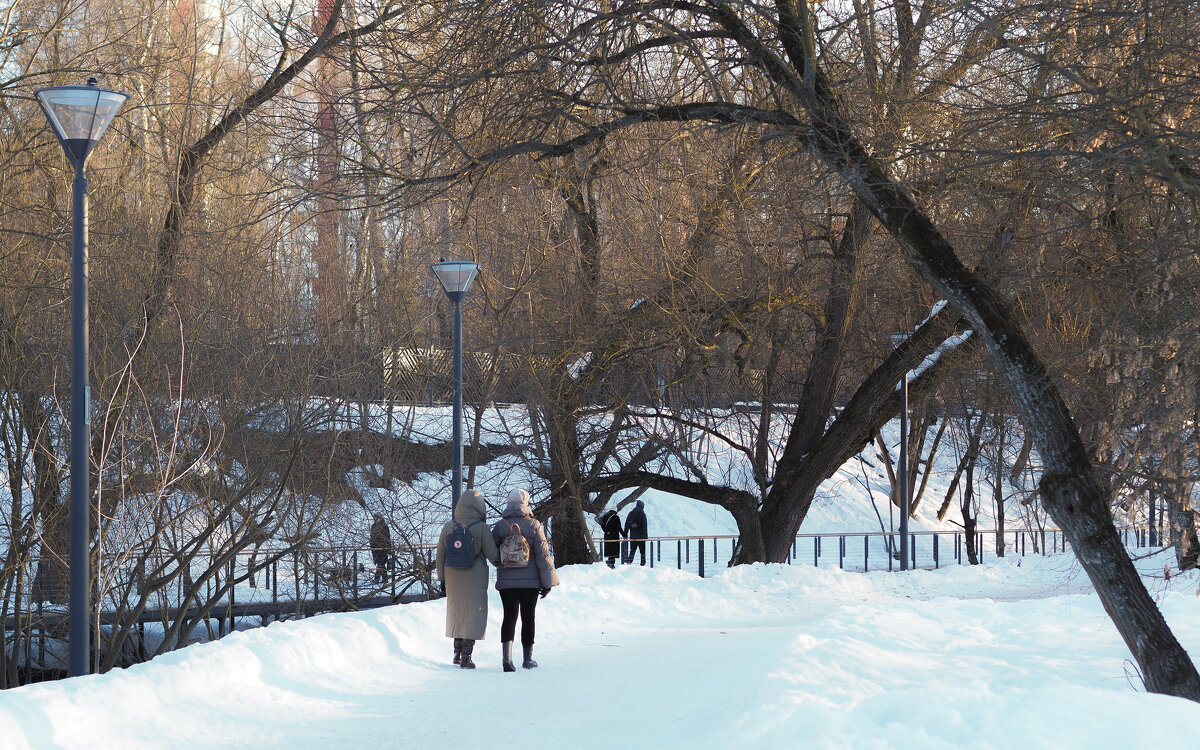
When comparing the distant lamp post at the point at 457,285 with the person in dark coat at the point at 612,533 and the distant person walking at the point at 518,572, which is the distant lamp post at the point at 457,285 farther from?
the person in dark coat at the point at 612,533

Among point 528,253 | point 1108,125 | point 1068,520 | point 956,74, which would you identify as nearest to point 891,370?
point 528,253

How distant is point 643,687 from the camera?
9164 mm

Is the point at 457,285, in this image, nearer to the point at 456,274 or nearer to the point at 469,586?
the point at 456,274

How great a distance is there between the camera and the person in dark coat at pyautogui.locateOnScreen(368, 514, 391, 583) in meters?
19.4

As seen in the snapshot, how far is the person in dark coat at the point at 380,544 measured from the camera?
763 inches

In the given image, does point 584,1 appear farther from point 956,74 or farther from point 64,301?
point 64,301

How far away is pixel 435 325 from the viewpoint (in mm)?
24234

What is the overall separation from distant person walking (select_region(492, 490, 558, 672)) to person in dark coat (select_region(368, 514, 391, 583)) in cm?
966

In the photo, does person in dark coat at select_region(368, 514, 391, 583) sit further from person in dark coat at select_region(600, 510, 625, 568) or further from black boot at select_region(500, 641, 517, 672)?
black boot at select_region(500, 641, 517, 672)

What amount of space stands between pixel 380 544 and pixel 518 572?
10441mm

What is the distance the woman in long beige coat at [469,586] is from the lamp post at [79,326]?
3.16 m

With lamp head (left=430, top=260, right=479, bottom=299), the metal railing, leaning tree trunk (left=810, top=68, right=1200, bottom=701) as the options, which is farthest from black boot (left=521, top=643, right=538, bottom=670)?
the metal railing

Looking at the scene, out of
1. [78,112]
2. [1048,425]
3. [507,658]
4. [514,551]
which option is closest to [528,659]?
[507,658]

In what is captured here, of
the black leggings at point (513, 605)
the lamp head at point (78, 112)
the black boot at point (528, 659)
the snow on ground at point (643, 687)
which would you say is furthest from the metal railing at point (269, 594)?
the lamp head at point (78, 112)
